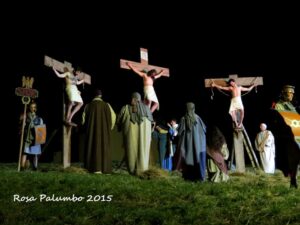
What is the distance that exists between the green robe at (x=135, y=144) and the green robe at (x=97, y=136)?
0.59 metres

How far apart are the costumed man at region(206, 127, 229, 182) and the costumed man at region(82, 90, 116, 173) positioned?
2.54m

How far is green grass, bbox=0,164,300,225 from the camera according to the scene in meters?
6.44

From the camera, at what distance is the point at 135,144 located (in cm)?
1091

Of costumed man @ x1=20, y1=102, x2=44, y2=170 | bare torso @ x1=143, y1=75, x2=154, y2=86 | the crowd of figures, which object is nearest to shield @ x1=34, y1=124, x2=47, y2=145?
costumed man @ x1=20, y1=102, x2=44, y2=170

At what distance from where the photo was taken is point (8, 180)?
28.9ft

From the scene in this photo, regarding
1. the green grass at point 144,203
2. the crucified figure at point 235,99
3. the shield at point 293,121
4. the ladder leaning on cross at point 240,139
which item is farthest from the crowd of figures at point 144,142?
the crucified figure at point 235,99

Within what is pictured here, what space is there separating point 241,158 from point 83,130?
472 cm

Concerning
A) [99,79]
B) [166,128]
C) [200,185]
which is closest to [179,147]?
[200,185]

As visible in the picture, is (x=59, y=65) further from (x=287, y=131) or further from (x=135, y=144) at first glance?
(x=287, y=131)

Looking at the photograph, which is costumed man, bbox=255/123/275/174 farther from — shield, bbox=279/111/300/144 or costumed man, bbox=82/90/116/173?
shield, bbox=279/111/300/144

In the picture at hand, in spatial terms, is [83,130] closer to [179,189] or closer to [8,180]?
[8,180]

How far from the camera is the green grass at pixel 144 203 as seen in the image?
6.44 meters

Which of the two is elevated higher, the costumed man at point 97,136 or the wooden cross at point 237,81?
the wooden cross at point 237,81

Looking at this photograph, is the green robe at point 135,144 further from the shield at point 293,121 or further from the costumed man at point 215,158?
the shield at point 293,121
